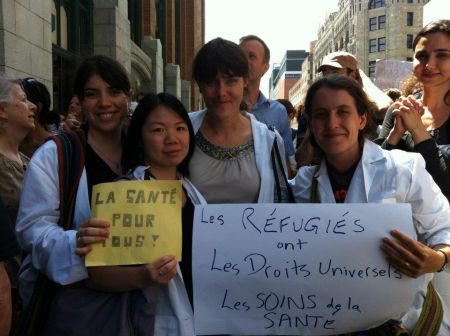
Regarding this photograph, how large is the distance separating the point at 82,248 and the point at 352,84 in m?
1.50

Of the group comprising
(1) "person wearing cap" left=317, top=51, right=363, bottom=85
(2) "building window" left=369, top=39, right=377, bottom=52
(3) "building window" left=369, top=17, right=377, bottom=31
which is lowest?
(1) "person wearing cap" left=317, top=51, right=363, bottom=85

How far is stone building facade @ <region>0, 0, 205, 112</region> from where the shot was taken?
19.0 feet

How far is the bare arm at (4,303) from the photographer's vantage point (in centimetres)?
175

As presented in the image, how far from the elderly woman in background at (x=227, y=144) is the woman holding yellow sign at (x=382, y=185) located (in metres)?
0.25

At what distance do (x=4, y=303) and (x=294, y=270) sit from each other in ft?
3.87

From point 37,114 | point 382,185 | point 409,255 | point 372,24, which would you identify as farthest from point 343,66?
point 372,24

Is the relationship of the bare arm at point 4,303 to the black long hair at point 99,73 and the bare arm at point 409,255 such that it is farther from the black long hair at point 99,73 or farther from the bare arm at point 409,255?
the bare arm at point 409,255

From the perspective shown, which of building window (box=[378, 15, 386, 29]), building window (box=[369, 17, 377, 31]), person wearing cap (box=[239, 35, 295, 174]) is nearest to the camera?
person wearing cap (box=[239, 35, 295, 174])

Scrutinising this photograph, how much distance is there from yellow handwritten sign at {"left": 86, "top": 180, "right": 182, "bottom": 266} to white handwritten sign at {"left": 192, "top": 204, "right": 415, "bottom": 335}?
13cm

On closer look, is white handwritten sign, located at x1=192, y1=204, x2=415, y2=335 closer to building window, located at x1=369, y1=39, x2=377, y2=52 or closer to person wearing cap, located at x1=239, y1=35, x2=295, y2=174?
person wearing cap, located at x1=239, y1=35, x2=295, y2=174

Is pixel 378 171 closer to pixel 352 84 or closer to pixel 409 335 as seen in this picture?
pixel 352 84

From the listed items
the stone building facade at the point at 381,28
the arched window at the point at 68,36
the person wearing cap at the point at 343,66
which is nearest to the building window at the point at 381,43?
the stone building facade at the point at 381,28

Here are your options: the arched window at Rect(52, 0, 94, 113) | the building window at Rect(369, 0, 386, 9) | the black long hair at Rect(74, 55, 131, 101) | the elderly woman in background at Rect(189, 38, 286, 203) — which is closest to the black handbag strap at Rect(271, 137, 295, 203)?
the elderly woman in background at Rect(189, 38, 286, 203)

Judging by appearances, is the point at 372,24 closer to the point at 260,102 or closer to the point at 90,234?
the point at 260,102
